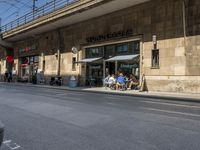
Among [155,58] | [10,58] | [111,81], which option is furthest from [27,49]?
[155,58]

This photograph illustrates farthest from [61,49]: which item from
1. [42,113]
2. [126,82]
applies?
[42,113]

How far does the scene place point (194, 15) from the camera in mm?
20734

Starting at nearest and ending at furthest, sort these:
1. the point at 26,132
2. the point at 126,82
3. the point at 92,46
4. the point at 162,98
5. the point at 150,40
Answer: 1. the point at 26,132
2. the point at 162,98
3. the point at 150,40
4. the point at 126,82
5. the point at 92,46

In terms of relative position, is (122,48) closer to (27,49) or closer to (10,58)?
(27,49)

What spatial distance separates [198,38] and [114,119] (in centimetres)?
1286

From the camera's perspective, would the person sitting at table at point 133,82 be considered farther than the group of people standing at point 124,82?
No

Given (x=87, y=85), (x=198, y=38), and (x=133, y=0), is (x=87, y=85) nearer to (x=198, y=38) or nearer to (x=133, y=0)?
(x=133, y=0)

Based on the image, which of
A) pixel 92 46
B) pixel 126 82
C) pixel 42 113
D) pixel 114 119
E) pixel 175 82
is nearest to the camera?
pixel 114 119

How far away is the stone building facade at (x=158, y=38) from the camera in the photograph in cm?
2083

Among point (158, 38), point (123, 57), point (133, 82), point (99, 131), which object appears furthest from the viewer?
point (123, 57)

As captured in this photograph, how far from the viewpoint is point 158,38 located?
2325 cm

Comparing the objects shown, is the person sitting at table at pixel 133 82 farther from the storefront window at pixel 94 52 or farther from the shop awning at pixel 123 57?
the storefront window at pixel 94 52

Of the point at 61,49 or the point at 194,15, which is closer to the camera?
the point at 194,15

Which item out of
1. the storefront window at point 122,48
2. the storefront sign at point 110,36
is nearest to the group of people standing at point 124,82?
the storefront window at point 122,48
